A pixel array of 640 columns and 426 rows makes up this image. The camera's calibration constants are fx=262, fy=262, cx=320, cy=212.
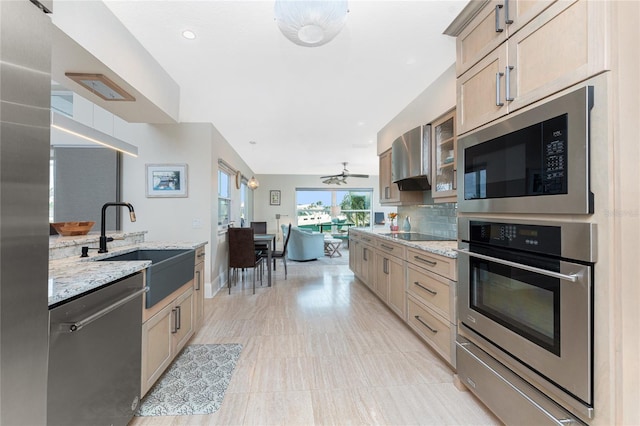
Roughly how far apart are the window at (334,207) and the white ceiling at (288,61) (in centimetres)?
502

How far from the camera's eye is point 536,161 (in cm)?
119

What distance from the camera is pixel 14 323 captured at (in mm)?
681

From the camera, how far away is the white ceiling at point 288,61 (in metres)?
1.75

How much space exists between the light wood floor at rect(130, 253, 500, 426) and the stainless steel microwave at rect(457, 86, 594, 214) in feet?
4.05

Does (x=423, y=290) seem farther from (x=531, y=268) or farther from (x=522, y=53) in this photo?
(x=522, y=53)

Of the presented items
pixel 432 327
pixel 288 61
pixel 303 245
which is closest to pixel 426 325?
pixel 432 327

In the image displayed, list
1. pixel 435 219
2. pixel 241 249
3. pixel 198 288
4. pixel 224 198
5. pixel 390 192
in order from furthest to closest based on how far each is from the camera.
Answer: pixel 224 198, pixel 241 249, pixel 390 192, pixel 435 219, pixel 198 288

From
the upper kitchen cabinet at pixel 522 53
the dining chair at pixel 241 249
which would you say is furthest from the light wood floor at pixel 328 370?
the upper kitchen cabinet at pixel 522 53

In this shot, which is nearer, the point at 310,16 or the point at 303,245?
the point at 310,16

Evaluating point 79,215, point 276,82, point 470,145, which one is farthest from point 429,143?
point 79,215

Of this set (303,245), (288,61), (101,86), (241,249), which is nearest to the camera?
(101,86)

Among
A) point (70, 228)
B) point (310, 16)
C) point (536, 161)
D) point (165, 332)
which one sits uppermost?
point (310, 16)

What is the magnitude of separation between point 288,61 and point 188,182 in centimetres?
224

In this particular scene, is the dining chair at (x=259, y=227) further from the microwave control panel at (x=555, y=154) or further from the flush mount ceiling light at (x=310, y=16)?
the microwave control panel at (x=555, y=154)
